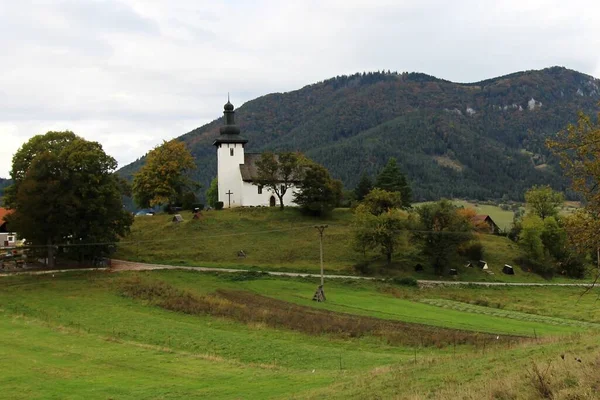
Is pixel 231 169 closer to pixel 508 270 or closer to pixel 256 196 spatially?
pixel 256 196

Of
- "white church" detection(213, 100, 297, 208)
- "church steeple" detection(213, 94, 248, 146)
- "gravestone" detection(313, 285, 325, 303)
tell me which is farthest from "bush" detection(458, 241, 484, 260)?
"church steeple" detection(213, 94, 248, 146)

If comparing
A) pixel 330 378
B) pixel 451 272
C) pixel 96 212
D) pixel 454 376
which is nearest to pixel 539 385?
pixel 454 376

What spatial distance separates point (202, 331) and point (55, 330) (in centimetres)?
747

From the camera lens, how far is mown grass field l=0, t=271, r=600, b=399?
700 inches

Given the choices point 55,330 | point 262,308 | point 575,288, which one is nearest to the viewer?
point 55,330

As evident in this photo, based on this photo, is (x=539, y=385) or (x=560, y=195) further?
(x=560, y=195)

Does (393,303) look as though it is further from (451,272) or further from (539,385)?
(539,385)

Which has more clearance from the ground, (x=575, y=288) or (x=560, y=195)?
(x=560, y=195)

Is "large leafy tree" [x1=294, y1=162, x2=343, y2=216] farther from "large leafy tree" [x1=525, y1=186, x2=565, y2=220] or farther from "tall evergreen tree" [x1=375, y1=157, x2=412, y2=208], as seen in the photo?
"large leafy tree" [x1=525, y1=186, x2=565, y2=220]

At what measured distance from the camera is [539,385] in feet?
40.8

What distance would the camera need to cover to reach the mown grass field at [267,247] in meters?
61.4

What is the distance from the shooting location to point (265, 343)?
1125 inches

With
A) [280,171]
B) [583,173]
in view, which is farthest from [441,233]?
[583,173]

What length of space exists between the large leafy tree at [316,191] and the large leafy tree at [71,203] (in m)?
25.0
